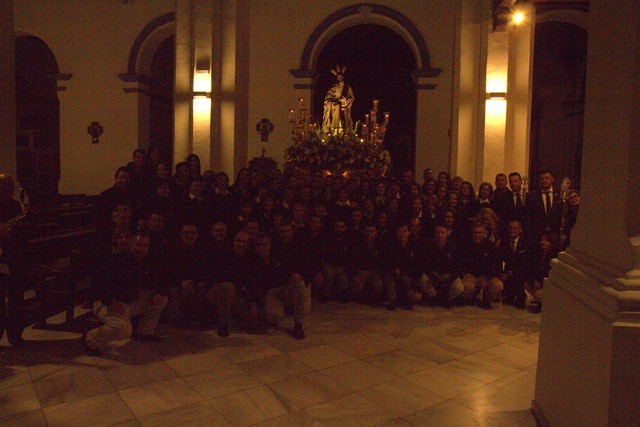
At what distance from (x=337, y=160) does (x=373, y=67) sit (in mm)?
6004

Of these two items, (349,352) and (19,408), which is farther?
(349,352)

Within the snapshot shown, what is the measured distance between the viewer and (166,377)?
397 cm

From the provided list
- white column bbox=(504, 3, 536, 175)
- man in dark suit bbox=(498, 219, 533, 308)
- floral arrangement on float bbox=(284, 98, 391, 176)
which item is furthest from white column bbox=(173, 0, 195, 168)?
man in dark suit bbox=(498, 219, 533, 308)

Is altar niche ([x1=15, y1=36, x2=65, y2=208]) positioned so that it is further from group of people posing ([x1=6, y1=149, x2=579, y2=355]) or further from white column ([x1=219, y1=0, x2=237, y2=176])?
group of people posing ([x1=6, y1=149, x2=579, y2=355])

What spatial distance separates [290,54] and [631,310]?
35.5ft

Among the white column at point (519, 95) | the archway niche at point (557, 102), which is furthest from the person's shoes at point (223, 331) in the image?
the archway niche at point (557, 102)

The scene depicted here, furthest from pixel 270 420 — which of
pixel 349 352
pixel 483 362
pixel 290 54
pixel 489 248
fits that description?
pixel 290 54

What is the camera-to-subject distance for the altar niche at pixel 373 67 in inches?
568

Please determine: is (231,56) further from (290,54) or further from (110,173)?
(110,173)

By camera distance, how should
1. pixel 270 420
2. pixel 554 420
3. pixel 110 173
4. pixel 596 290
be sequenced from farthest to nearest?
1. pixel 110 173
2. pixel 270 420
3. pixel 554 420
4. pixel 596 290

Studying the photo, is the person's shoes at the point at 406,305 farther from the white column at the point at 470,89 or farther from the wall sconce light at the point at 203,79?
the wall sconce light at the point at 203,79

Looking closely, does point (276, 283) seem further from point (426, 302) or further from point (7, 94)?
point (7, 94)

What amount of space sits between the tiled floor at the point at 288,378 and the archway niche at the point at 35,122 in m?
10.6

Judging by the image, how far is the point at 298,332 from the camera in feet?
16.6
